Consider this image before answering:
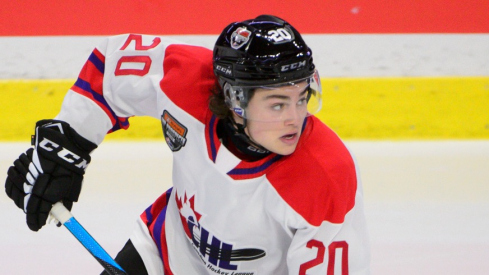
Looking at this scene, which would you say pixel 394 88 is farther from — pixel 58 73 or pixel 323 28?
pixel 58 73

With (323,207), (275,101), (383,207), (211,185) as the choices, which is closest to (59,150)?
(211,185)

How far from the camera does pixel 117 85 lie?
1.76 metres

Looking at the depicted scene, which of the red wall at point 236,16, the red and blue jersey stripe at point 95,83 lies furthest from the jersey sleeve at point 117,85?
the red wall at point 236,16

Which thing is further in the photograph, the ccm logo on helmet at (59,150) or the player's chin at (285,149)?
the ccm logo on helmet at (59,150)

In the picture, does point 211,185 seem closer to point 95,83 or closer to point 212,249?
point 212,249

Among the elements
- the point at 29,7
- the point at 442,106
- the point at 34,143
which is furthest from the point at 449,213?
the point at 29,7

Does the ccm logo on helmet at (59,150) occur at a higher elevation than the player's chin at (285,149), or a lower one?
higher

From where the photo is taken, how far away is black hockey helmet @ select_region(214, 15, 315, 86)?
1.43m

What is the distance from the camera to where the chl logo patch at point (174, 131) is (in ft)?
5.35

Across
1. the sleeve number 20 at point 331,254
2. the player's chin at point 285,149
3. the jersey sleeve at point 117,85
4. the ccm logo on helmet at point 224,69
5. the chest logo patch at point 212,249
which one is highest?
the jersey sleeve at point 117,85

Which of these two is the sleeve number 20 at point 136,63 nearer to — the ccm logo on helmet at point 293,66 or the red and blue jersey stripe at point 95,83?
the red and blue jersey stripe at point 95,83

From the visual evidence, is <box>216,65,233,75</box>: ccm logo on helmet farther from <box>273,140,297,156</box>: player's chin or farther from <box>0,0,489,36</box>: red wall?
<box>0,0,489,36</box>: red wall

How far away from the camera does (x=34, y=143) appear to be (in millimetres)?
1784

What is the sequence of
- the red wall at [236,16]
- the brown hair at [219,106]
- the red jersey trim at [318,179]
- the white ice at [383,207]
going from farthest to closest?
the red wall at [236,16], the white ice at [383,207], the brown hair at [219,106], the red jersey trim at [318,179]
